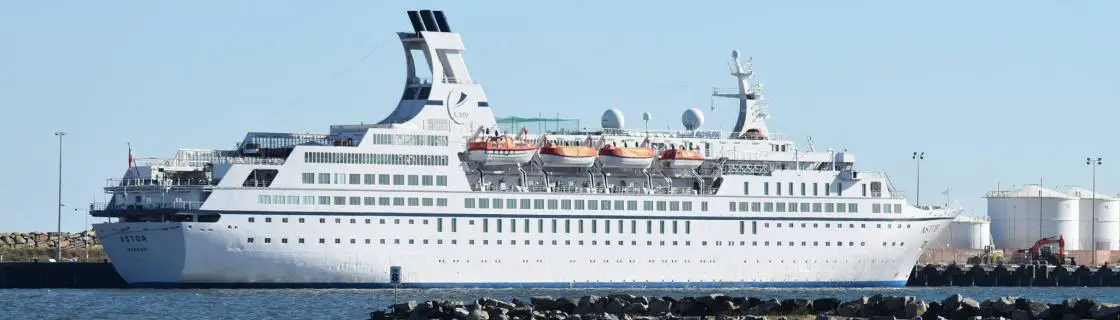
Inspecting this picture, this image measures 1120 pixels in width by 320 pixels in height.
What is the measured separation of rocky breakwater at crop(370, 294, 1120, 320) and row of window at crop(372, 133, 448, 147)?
19073mm

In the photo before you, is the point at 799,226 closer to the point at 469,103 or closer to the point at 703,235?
the point at 703,235

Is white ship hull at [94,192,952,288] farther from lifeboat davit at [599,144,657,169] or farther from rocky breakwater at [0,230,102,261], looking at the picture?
rocky breakwater at [0,230,102,261]

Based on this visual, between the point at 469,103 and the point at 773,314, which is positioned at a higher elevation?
the point at 469,103

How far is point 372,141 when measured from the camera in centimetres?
6906

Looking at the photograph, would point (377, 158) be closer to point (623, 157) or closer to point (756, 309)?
point (623, 157)

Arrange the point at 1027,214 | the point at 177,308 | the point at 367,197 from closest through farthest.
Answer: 1. the point at 177,308
2. the point at 367,197
3. the point at 1027,214

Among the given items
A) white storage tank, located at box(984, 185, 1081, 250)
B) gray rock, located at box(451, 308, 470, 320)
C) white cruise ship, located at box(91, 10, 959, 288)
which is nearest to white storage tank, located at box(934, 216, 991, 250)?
white storage tank, located at box(984, 185, 1081, 250)

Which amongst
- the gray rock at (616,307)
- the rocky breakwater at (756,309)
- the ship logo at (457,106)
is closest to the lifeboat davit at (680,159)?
the ship logo at (457,106)

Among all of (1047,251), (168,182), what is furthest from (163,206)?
(1047,251)

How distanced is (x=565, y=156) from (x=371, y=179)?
276 inches

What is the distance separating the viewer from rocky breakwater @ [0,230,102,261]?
85.0 meters

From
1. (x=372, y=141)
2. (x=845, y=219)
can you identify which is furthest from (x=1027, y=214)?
(x=372, y=141)

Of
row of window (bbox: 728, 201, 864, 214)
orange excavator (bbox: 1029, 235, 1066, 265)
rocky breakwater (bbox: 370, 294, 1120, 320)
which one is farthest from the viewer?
orange excavator (bbox: 1029, 235, 1066, 265)

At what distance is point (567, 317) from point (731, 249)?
1155 inches
